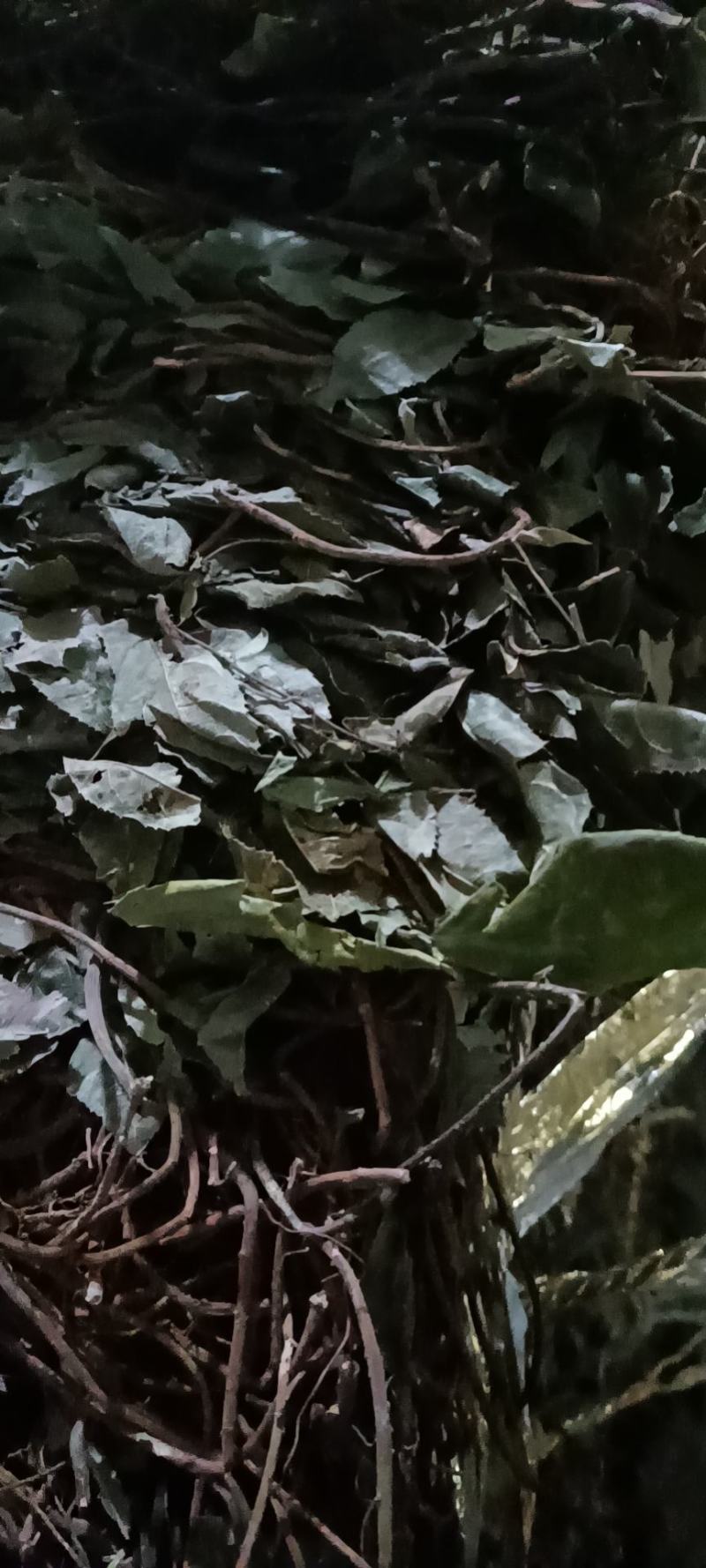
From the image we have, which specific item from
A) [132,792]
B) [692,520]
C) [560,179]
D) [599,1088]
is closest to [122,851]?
[132,792]

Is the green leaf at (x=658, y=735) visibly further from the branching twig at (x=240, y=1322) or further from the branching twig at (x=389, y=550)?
the branching twig at (x=240, y=1322)

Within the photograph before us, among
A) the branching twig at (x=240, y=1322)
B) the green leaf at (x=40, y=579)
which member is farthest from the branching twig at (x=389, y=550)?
the branching twig at (x=240, y=1322)

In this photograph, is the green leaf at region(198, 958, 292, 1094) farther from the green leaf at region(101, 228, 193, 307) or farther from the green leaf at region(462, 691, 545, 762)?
the green leaf at region(101, 228, 193, 307)

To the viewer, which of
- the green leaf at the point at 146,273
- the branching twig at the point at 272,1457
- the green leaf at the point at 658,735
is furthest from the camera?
the green leaf at the point at 146,273

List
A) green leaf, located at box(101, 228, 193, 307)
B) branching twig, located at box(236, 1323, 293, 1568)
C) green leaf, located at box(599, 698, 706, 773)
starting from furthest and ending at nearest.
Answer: green leaf, located at box(101, 228, 193, 307)
green leaf, located at box(599, 698, 706, 773)
branching twig, located at box(236, 1323, 293, 1568)

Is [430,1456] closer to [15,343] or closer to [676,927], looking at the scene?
[676,927]

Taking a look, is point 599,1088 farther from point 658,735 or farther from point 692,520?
point 692,520

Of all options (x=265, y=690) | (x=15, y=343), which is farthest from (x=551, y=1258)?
(x=15, y=343)

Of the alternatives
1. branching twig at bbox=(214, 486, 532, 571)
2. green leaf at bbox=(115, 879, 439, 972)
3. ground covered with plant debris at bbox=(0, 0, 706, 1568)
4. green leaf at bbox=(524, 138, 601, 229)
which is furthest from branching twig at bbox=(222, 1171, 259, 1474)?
green leaf at bbox=(524, 138, 601, 229)
